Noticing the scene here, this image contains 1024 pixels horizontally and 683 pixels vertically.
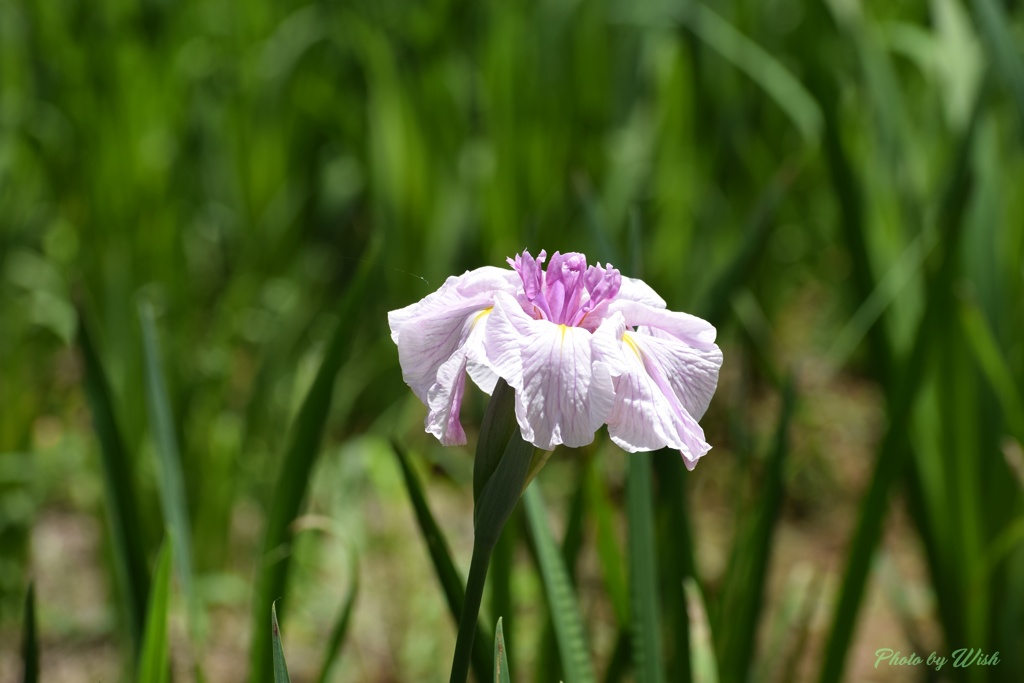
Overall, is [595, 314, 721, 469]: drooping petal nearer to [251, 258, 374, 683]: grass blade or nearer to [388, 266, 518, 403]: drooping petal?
[388, 266, 518, 403]: drooping petal

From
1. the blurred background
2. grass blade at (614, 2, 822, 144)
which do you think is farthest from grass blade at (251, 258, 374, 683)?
grass blade at (614, 2, 822, 144)

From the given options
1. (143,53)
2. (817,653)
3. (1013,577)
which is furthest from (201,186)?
(1013,577)

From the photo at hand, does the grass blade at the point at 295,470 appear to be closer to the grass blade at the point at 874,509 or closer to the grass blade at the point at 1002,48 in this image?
the grass blade at the point at 874,509

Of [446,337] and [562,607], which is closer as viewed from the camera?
[446,337]

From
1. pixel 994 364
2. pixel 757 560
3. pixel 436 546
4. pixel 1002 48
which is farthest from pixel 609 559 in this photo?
pixel 1002 48

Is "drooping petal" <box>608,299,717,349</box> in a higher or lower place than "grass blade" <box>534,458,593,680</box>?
higher

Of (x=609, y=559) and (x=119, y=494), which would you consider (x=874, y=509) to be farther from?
(x=119, y=494)

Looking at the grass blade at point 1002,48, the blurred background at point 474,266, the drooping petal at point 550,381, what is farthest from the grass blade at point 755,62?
the drooping petal at point 550,381
